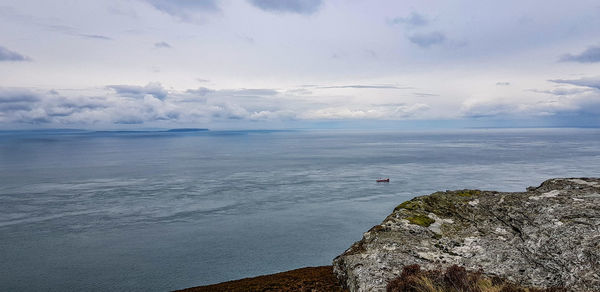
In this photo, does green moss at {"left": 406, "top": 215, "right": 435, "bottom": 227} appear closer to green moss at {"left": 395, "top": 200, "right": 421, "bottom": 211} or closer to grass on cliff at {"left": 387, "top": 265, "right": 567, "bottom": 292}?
green moss at {"left": 395, "top": 200, "right": 421, "bottom": 211}

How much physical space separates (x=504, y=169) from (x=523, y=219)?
257 feet

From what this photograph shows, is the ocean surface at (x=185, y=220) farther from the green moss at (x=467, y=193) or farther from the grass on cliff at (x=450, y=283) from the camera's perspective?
the grass on cliff at (x=450, y=283)

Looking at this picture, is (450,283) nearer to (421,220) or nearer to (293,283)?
(421,220)

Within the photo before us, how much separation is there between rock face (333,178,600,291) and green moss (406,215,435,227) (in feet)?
0.12

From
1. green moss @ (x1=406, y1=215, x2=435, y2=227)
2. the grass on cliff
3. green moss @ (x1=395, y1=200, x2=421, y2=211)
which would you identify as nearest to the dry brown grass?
the grass on cliff

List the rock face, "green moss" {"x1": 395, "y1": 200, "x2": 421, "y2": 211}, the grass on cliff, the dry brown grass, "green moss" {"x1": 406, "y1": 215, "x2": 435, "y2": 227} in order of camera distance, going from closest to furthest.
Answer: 1. the grass on cliff
2. the rock face
3. the dry brown grass
4. "green moss" {"x1": 406, "y1": 215, "x2": 435, "y2": 227}
5. "green moss" {"x1": 395, "y1": 200, "x2": 421, "y2": 211}

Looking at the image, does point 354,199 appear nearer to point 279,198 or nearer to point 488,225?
point 279,198

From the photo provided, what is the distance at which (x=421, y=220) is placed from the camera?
12.8m

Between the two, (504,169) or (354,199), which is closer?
(354,199)

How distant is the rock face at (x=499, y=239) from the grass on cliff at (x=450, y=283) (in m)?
0.56

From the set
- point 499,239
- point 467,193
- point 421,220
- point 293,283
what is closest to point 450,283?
point 499,239

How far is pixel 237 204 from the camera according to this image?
47125 mm

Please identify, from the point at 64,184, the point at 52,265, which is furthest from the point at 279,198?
the point at 64,184

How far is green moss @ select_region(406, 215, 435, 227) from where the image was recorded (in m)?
12.6
